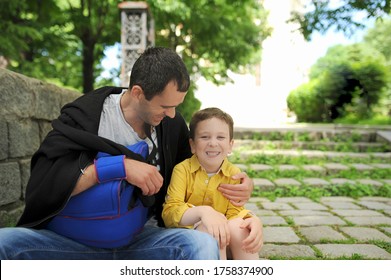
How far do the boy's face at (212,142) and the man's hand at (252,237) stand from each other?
0.38 meters

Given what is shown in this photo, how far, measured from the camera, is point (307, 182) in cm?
550

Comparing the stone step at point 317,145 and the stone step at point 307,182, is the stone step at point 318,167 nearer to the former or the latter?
the stone step at point 307,182

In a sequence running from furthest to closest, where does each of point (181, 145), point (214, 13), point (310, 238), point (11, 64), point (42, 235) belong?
1. point (214, 13)
2. point (11, 64)
3. point (310, 238)
4. point (181, 145)
5. point (42, 235)

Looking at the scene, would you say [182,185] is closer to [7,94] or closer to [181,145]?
[181,145]

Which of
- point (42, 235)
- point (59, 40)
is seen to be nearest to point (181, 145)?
point (42, 235)

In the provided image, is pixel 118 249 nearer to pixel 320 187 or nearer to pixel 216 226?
pixel 216 226

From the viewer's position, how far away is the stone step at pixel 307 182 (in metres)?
5.26

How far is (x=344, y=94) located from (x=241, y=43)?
3.64 m

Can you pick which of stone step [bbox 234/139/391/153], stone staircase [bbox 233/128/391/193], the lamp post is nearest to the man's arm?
stone staircase [bbox 233/128/391/193]

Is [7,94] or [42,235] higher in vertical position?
[7,94]

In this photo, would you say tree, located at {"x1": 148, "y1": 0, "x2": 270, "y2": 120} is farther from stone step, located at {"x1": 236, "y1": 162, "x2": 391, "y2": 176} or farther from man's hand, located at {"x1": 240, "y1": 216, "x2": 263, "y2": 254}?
man's hand, located at {"x1": 240, "y1": 216, "x2": 263, "y2": 254}

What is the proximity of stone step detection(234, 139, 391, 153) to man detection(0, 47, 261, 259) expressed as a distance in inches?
228

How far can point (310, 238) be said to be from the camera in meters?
3.16

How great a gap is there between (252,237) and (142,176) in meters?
0.56
